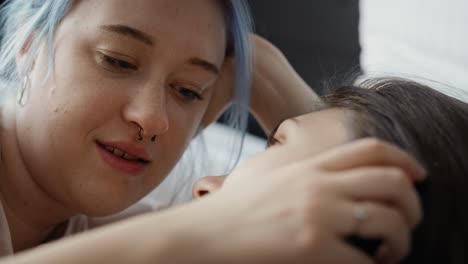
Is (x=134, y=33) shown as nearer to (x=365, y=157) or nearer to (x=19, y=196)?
(x=19, y=196)

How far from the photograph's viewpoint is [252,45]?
1.25 meters

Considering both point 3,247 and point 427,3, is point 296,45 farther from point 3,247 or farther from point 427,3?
point 3,247

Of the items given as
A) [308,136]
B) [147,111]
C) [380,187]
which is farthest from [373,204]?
[147,111]

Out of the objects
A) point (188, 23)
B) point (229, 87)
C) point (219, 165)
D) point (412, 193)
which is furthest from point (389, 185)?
point (219, 165)

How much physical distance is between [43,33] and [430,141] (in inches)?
25.8

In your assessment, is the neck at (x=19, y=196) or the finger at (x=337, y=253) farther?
the neck at (x=19, y=196)

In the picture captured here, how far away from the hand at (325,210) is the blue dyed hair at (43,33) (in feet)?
1.76

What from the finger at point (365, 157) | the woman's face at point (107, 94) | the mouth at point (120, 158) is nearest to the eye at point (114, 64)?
the woman's face at point (107, 94)

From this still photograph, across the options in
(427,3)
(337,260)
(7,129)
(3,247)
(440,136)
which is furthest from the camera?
(427,3)

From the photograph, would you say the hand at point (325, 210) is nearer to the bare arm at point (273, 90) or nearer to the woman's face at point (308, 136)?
the woman's face at point (308, 136)

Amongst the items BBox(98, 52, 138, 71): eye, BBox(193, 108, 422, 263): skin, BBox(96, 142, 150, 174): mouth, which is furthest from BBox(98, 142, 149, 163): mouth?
BBox(193, 108, 422, 263): skin

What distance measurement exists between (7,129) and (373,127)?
2.10 ft

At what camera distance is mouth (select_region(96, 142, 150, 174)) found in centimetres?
91

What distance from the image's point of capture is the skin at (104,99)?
2.93ft
